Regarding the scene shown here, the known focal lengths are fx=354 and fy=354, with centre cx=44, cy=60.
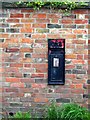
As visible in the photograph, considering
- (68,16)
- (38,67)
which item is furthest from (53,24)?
(38,67)

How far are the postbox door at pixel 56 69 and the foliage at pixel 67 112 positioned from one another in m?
0.43

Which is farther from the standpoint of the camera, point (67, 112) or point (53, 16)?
point (53, 16)

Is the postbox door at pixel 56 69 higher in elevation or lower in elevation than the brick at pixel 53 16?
lower

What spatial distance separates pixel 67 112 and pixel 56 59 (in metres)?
0.91

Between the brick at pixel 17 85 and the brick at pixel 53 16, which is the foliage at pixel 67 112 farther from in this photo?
the brick at pixel 53 16

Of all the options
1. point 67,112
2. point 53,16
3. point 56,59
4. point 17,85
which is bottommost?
point 67,112

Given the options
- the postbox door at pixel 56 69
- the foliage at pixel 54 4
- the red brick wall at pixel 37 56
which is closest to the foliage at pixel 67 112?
the red brick wall at pixel 37 56

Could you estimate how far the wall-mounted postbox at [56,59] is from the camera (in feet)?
19.7

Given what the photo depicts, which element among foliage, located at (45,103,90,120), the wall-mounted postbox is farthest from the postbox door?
foliage, located at (45,103,90,120)

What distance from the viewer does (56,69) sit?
19.8 feet

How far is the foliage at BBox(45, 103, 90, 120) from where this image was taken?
566cm

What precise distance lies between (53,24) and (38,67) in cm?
78

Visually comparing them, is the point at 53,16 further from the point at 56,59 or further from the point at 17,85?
the point at 17,85

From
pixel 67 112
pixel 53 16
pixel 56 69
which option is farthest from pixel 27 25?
pixel 67 112
